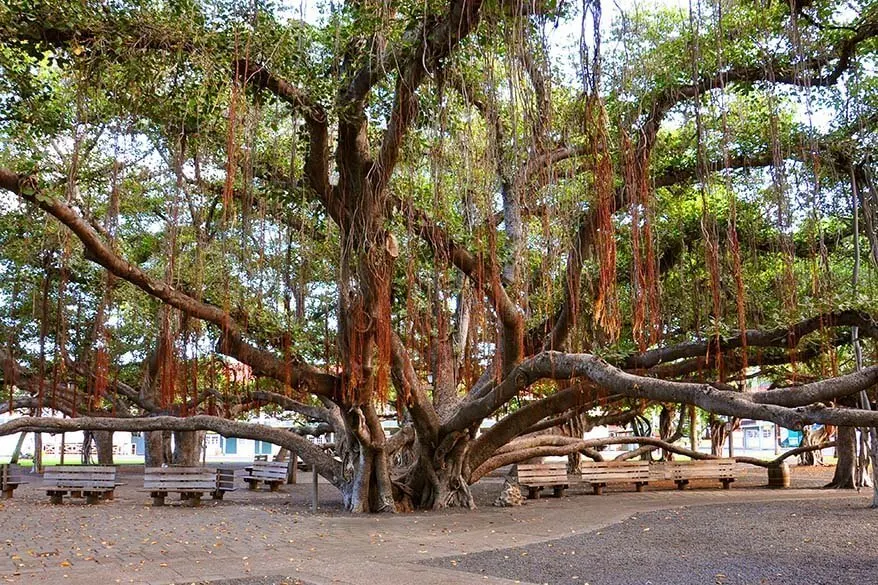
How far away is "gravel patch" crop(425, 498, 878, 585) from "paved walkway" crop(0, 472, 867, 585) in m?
0.44

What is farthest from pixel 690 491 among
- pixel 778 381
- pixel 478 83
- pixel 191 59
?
→ pixel 191 59

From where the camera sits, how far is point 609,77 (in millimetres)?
7207

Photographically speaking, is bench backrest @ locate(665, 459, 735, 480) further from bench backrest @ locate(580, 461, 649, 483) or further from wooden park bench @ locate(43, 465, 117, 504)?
wooden park bench @ locate(43, 465, 117, 504)

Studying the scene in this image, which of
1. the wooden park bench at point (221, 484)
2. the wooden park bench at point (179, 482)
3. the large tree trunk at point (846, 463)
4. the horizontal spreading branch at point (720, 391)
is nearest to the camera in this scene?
the horizontal spreading branch at point (720, 391)

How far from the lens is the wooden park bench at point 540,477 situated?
1152cm

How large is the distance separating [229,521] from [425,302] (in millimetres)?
3534

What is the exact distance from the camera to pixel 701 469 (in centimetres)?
1325

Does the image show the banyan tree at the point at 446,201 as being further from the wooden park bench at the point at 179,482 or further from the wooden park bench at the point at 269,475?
the wooden park bench at the point at 269,475

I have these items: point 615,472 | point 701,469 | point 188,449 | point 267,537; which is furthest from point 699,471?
point 188,449

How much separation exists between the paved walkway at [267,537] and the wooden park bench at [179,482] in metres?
0.27

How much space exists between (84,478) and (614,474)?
8.11 meters

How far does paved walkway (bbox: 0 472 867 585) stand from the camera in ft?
17.2

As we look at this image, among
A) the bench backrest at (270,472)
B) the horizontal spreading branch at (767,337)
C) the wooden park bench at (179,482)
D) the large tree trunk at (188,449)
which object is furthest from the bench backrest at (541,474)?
the large tree trunk at (188,449)

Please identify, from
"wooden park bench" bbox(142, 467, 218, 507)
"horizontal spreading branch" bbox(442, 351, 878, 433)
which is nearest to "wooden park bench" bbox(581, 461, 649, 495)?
"horizontal spreading branch" bbox(442, 351, 878, 433)
